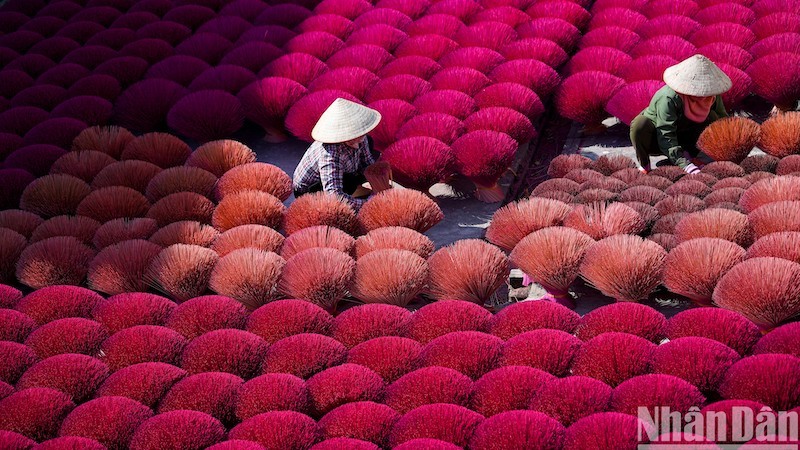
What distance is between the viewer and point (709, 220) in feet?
12.7

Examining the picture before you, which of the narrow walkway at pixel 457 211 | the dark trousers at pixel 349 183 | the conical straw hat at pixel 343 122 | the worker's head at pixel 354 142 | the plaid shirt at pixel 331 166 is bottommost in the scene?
the narrow walkway at pixel 457 211

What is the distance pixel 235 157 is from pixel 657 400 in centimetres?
264

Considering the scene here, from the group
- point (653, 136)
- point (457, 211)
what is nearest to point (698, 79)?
point (653, 136)

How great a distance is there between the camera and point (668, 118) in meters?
4.87

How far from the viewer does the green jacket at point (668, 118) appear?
4867 millimetres

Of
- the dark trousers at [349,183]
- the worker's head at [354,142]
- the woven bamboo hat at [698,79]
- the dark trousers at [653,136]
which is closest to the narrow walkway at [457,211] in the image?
the dark trousers at [349,183]

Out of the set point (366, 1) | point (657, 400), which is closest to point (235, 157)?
point (366, 1)

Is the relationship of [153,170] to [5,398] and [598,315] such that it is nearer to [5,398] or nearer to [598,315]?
[5,398]

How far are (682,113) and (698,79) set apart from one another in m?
0.19

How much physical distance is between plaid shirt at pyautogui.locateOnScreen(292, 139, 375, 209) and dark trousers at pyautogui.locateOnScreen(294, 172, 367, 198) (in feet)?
0.05

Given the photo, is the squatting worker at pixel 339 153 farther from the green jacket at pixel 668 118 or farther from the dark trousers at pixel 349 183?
the green jacket at pixel 668 118

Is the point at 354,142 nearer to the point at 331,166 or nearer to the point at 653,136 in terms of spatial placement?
the point at 331,166

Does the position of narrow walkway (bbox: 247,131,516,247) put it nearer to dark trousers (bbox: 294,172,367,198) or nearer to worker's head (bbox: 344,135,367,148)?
dark trousers (bbox: 294,172,367,198)

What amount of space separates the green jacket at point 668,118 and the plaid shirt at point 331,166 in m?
1.25
